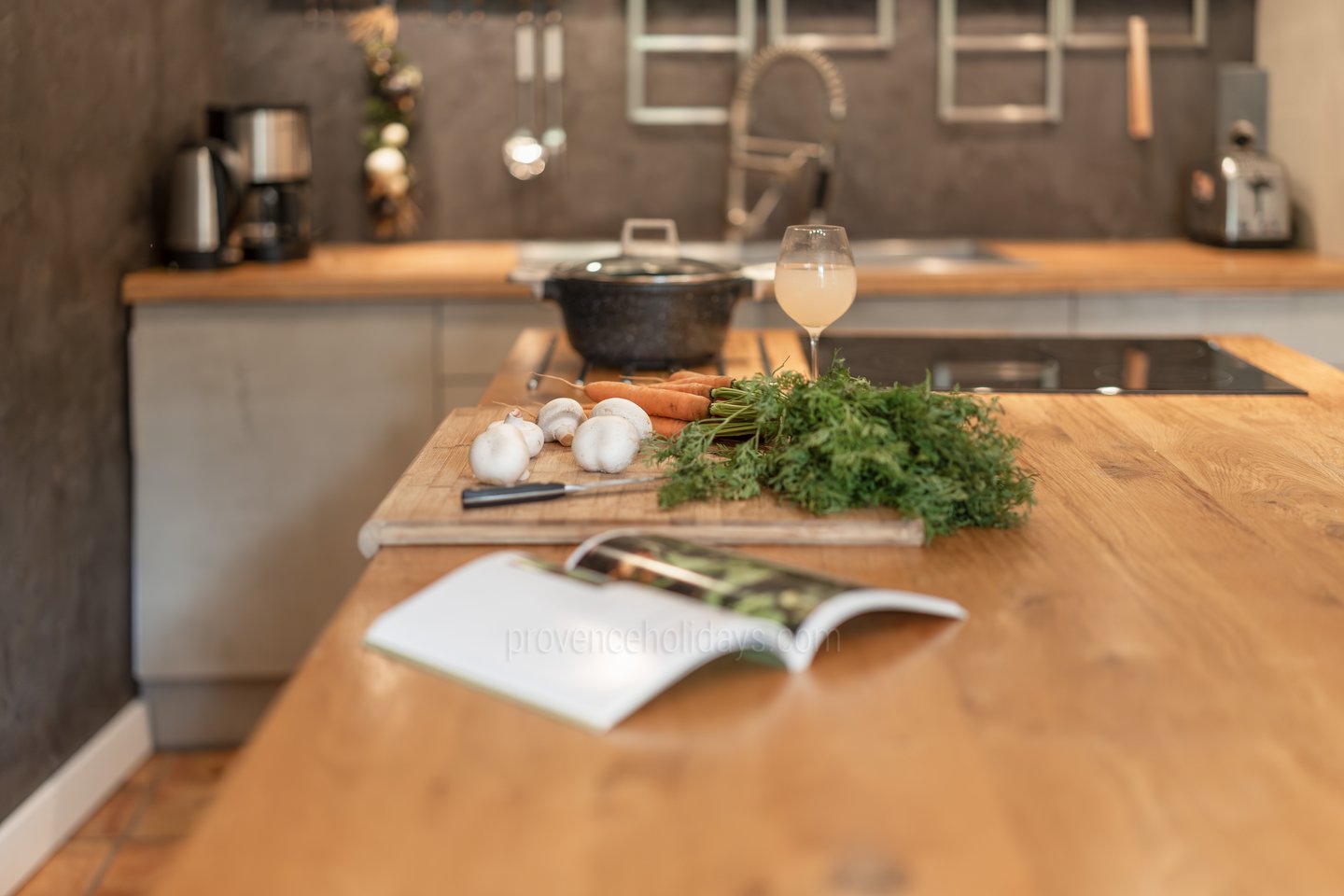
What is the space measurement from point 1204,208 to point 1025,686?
109 inches

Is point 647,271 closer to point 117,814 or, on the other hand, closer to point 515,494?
point 515,494

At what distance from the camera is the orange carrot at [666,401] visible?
1443mm

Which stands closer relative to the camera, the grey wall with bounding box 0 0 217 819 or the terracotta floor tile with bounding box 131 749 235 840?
the grey wall with bounding box 0 0 217 819

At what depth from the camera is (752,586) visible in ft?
3.00

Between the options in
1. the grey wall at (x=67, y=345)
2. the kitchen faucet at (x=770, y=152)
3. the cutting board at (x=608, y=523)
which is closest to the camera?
the cutting board at (x=608, y=523)

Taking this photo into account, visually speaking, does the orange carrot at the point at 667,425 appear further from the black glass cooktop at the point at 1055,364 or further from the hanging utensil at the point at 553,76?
the hanging utensil at the point at 553,76

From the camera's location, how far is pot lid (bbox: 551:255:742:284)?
1831mm

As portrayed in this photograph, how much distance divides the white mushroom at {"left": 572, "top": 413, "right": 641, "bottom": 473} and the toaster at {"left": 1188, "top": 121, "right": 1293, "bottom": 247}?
2.37 metres

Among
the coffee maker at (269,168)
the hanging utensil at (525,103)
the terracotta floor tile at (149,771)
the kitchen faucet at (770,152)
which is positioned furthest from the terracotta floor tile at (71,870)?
the kitchen faucet at (770,152)

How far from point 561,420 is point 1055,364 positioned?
977 millimetres

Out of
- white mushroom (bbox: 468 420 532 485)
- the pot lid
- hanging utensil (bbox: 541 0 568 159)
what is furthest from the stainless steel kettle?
white mushroom (bbox: 468 420 532 485)

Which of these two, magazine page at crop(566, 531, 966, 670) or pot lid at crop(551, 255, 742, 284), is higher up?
pot lid at crop(551, 255, 742, 284)

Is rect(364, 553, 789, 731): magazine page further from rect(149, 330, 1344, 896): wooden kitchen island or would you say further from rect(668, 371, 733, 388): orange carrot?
rect(668, 371, 733, 388): orange carrot

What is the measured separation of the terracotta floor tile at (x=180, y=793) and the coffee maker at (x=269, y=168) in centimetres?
107
